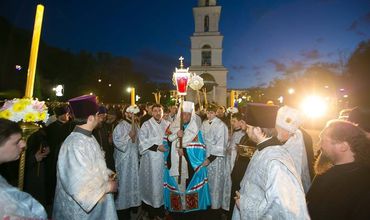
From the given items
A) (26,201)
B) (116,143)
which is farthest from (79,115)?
(116,143)

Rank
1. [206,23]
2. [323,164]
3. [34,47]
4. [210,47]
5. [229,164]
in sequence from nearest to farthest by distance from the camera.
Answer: [34,47]
[323,164]
[229,164]
[210,47]
[206,23]

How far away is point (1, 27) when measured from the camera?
82.5ft

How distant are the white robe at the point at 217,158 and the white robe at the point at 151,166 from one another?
3.97ft

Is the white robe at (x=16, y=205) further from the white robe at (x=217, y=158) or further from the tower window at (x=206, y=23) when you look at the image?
the tower window at (x=206, y=23)

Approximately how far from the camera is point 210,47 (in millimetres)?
44812

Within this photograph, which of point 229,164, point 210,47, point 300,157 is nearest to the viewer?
point 300,157

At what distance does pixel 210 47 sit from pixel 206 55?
143 centimetres

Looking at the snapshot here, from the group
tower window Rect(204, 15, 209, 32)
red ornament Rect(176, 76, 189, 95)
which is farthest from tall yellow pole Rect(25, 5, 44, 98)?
tower window Rect(204, 15, 209, 32)

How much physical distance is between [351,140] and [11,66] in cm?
3264

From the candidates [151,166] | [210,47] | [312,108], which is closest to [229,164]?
[151,166]

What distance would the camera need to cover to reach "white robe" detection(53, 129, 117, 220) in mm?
3279

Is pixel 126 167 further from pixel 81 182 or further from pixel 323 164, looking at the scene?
pixel 323 164

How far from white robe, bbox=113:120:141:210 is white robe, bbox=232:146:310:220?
4.54 metres

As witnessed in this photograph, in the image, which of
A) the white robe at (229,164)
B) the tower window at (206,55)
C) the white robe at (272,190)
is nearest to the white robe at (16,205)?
the white robe at (272,190)
